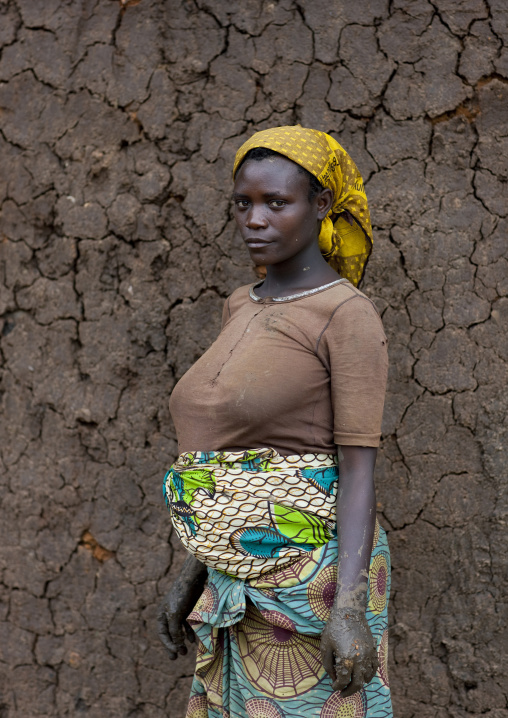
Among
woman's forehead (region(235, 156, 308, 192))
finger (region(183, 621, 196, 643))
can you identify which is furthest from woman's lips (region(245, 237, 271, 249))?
finger (region(183, 621, 196, 643))

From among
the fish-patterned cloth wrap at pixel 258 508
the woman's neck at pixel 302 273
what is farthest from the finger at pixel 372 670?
the woman's neck at pixel 302 273

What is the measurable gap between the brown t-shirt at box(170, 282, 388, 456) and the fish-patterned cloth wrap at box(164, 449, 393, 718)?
0.05 metres

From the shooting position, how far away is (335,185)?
1.54 metres

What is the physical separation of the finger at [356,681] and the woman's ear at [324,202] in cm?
91

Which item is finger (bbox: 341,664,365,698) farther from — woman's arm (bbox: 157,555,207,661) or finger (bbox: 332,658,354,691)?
woman's arm (bbox: 157,555,207,661)

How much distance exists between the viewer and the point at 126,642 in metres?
2.48

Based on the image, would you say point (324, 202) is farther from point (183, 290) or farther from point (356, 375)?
point (183, 290)

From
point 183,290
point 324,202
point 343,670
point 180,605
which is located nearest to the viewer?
point 343,670

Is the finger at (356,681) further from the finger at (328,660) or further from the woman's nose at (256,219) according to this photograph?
the woman's nose at (256,219)

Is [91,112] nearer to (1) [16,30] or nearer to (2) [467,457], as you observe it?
(1) [16,30]

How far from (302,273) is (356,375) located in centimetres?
29

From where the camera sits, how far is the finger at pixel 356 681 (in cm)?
133

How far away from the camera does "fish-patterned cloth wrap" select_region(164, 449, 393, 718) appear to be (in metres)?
1.42

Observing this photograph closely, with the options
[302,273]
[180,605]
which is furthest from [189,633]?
[302,273]
